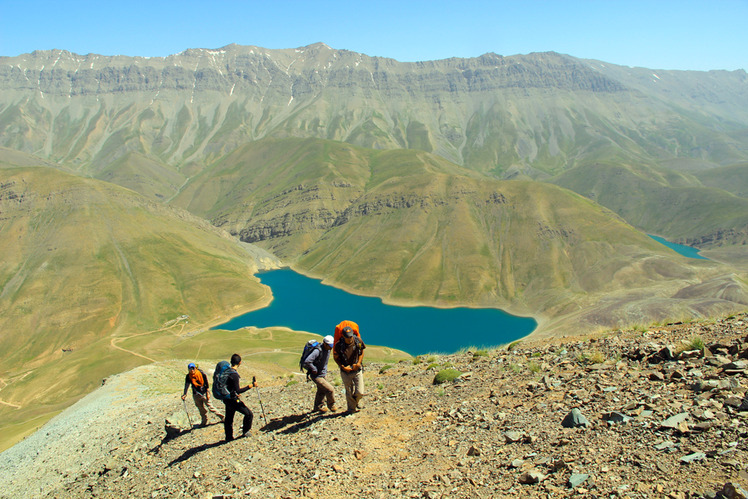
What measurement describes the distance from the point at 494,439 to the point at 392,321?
114 metres

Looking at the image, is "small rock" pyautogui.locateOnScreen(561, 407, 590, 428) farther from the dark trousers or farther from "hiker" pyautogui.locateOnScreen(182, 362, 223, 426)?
"hiker" pyautogui.locateOnScreen(182, 362, 223, 426)

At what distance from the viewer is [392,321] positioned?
124 m

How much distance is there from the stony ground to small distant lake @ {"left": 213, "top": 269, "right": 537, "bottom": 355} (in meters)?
82.2

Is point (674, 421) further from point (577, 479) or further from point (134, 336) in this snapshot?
point (134, 336)

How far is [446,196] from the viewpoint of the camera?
180125 mm

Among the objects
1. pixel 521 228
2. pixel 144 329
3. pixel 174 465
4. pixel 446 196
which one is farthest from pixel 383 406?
pixel 446 196

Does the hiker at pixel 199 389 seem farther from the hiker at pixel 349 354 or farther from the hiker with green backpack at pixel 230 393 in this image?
the hiker at pixel 349 354

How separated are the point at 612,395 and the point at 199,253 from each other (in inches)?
6535

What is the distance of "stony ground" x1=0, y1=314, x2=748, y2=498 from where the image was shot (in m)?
8.62

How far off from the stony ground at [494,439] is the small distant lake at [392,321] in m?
82.2

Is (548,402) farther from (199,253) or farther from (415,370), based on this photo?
(199,253)

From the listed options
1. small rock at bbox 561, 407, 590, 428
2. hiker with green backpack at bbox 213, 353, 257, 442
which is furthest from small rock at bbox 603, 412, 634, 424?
hiker with green backpack at bbox 213, 353, 257, 442

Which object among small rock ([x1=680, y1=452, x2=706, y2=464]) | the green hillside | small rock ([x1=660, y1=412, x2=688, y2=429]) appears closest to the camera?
small rock ([x1=680, y1=452, x2=706, y2=464])

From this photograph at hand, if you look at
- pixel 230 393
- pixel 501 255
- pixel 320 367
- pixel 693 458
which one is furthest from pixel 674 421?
pixel 501 255
